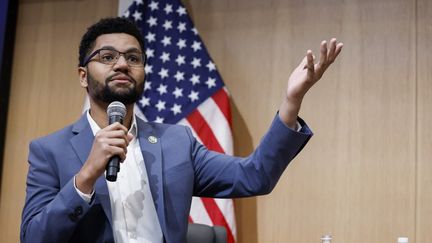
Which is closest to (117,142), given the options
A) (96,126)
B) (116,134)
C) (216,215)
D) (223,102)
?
(116,134)

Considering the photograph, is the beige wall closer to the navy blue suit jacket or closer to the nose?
the navy blue suit jacket

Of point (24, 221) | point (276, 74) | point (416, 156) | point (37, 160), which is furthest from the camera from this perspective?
point (276, 74)

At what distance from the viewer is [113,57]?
224cm

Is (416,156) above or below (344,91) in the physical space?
below

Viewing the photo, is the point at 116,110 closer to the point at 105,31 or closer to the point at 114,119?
the point at 114,119

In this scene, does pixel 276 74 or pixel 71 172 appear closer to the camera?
pixel 71 172

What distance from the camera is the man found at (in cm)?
186

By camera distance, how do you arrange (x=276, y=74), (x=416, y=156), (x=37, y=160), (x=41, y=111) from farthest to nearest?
1. (x=41, y=111)
2. (x=276, y=74)
3. (x=416, y=156)
4. (x=37, y=160)

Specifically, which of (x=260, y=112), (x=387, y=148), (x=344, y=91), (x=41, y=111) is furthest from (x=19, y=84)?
(x=387, y=148)

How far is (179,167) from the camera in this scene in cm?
221

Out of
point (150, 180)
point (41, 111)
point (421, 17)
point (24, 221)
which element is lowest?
point (24, 221)

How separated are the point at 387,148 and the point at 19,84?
280 cm

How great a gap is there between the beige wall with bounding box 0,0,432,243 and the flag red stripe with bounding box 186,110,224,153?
0.25m

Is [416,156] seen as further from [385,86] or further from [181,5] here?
[181,5]
